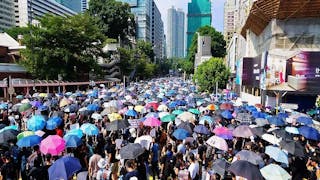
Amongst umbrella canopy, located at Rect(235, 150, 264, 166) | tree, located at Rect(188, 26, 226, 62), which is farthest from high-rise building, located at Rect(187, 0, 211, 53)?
umbrella canopy, located at Rect(235, 150, 264, 166)

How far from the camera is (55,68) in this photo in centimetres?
4266

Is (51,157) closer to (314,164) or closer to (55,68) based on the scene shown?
(314,164)

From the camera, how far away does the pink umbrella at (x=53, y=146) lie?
8.62 meters

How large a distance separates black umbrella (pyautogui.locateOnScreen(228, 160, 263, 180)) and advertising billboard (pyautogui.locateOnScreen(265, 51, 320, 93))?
21.3 metres

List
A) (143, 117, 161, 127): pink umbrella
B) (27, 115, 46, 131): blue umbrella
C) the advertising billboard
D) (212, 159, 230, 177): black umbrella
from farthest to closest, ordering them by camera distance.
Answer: the advertising billboard → (143, 117, 161, 127): pink umbrella → (27, 115, 46, 131): blue umbrella → (212, 159, 230, 177): black umbrella

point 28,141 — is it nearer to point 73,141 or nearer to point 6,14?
point 73,141

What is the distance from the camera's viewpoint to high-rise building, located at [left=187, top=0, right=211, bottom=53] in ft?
587

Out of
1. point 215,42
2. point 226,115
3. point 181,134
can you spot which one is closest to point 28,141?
point 181,134

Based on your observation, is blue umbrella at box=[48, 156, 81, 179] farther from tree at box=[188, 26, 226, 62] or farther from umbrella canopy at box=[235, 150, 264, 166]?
tree at box=[188, 26, 226, 62]

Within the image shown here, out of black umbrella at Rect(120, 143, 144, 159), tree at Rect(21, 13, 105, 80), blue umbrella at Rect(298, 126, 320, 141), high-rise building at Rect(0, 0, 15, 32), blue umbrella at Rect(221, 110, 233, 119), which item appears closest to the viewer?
black umbrella at Rect(120, 143, 144, 159)

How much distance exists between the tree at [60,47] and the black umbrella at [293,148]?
118 ft

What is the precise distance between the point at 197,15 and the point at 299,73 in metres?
160

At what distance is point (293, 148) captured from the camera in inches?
357

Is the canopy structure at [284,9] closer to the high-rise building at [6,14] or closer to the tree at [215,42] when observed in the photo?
the tree at [215,42]
